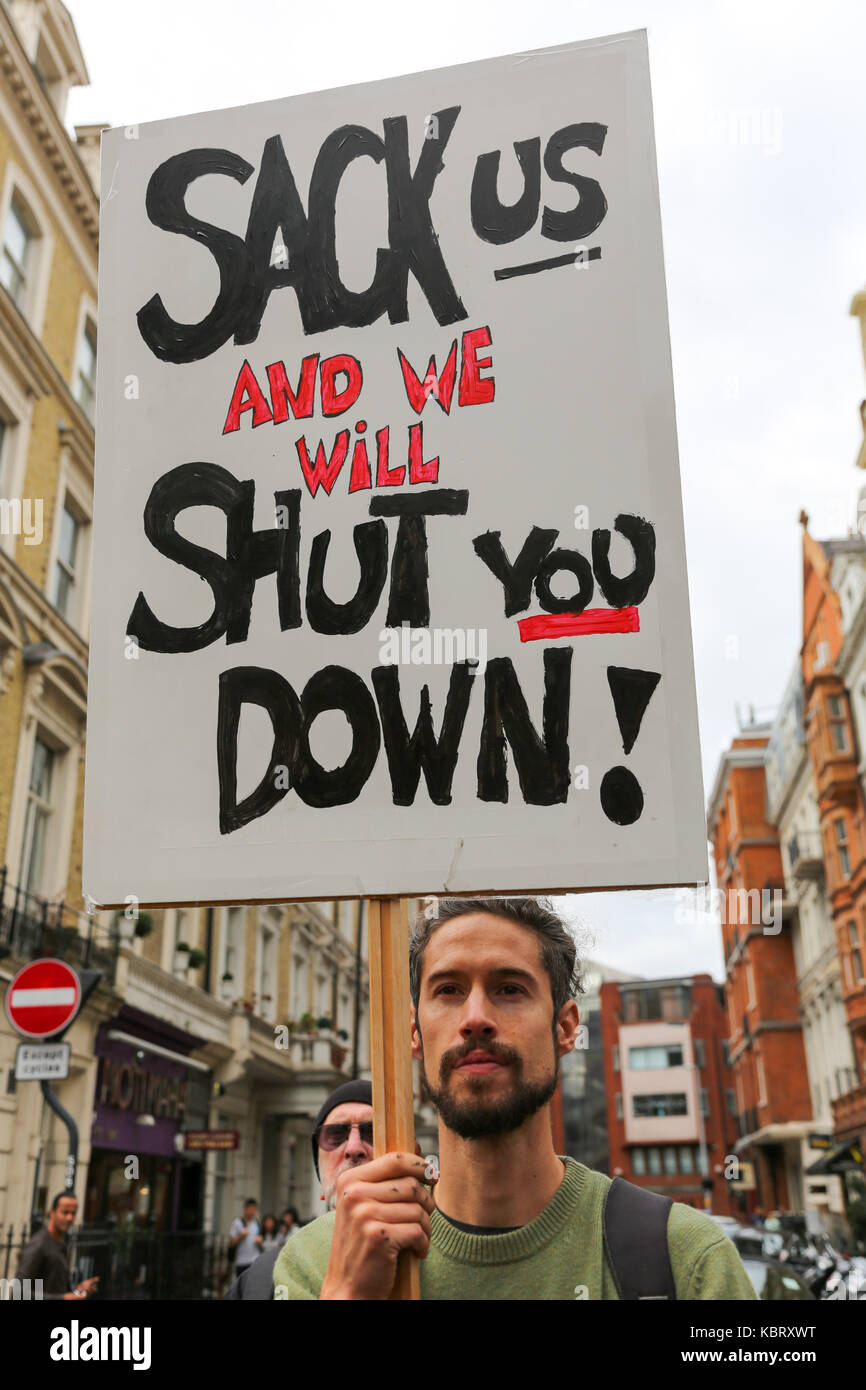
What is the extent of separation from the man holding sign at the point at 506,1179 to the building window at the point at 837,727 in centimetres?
3297

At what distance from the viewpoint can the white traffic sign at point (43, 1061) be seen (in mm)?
7445

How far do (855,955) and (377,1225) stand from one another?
34539 mm

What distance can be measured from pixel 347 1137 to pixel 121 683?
1431mm

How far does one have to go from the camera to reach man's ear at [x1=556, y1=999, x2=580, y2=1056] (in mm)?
2035

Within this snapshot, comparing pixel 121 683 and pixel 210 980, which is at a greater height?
pixel 210 980

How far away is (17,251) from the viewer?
16.3 metres

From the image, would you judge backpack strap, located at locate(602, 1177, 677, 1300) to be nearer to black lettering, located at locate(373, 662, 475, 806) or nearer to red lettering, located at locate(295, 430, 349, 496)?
black lettering, located at locate(373, 662, 475, 806)

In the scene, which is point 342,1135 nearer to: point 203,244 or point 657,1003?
point 203,244

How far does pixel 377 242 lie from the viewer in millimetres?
2391

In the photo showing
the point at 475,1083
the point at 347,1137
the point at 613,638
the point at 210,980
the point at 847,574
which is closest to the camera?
the point at 475,1083

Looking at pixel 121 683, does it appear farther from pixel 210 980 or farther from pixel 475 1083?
pixel 210 980

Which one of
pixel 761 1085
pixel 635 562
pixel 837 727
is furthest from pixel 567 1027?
pixel 761 1085

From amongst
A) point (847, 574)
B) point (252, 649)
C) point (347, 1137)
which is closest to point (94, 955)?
point (347, 1137)

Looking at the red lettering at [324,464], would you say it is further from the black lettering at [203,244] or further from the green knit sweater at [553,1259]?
the green knit sweater at [553,1259]
